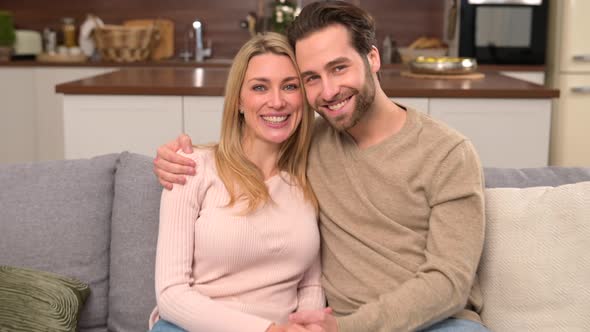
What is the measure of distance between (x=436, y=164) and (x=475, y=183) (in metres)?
0.09

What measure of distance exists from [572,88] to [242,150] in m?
3.52

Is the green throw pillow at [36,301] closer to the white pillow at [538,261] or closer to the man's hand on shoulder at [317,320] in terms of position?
the man's hand on shoulder at [317,320]

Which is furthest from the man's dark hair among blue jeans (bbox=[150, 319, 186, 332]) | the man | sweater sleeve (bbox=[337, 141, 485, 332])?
blue jeans (bbox=[150, 319, 186, 332])

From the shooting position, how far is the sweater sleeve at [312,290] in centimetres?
192

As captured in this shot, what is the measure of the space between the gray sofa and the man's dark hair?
51cm

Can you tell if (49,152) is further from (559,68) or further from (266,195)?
(266,195)

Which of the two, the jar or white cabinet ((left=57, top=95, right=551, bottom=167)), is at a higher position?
the jar

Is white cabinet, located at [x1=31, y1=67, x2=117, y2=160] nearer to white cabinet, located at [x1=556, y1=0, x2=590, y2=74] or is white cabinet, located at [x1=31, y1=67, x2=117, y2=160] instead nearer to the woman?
white cabinet, located at [x1=556, y1=0, x2=590, y2=74]

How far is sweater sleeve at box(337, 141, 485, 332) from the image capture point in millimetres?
1707

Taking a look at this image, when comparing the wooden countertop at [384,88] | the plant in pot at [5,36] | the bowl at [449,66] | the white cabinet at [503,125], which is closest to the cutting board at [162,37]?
the plant in pot at [5,36]

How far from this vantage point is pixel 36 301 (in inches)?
74.7

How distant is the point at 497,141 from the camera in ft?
10.5

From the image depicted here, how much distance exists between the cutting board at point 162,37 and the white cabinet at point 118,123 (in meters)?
2.78

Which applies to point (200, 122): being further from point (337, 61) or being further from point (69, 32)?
point (69, 32)
